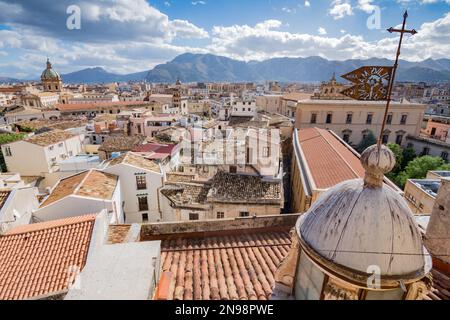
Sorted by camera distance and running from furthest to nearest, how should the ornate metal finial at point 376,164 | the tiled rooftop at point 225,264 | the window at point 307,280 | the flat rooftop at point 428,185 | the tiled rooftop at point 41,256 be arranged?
the flat rooftop at point 428,185, the tiled rooftop at point 41,256, the tiled rooftop at point 225,264, the window at point 307,280, the ornate metal finial at point 376,164

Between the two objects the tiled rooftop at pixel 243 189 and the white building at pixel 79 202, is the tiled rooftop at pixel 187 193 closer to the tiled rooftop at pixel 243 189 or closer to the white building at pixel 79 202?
the tiled rooftop at pixel 243 189

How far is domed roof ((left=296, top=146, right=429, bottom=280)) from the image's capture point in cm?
296

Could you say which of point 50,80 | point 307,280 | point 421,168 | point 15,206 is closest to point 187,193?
point 15,206

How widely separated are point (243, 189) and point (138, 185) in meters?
7.59

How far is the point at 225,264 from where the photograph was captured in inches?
255

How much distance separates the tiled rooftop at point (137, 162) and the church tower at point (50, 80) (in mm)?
93916

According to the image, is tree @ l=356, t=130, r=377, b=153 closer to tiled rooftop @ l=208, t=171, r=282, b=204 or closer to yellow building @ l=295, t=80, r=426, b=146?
yellow building @ l=295, t=80, r=426, b=146

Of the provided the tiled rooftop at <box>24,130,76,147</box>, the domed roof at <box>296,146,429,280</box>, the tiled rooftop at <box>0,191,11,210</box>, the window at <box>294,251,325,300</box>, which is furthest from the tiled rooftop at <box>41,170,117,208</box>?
the tiled rooftop at <box>24,130,76,147</box>

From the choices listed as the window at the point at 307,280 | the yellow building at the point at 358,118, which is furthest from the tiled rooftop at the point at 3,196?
the yellow building at the point at 358,118

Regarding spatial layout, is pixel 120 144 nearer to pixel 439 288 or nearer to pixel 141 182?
pixel 141 182

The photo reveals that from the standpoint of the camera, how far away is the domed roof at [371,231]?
296cm

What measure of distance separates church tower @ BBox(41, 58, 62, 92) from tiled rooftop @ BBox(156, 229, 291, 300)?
106458mm
